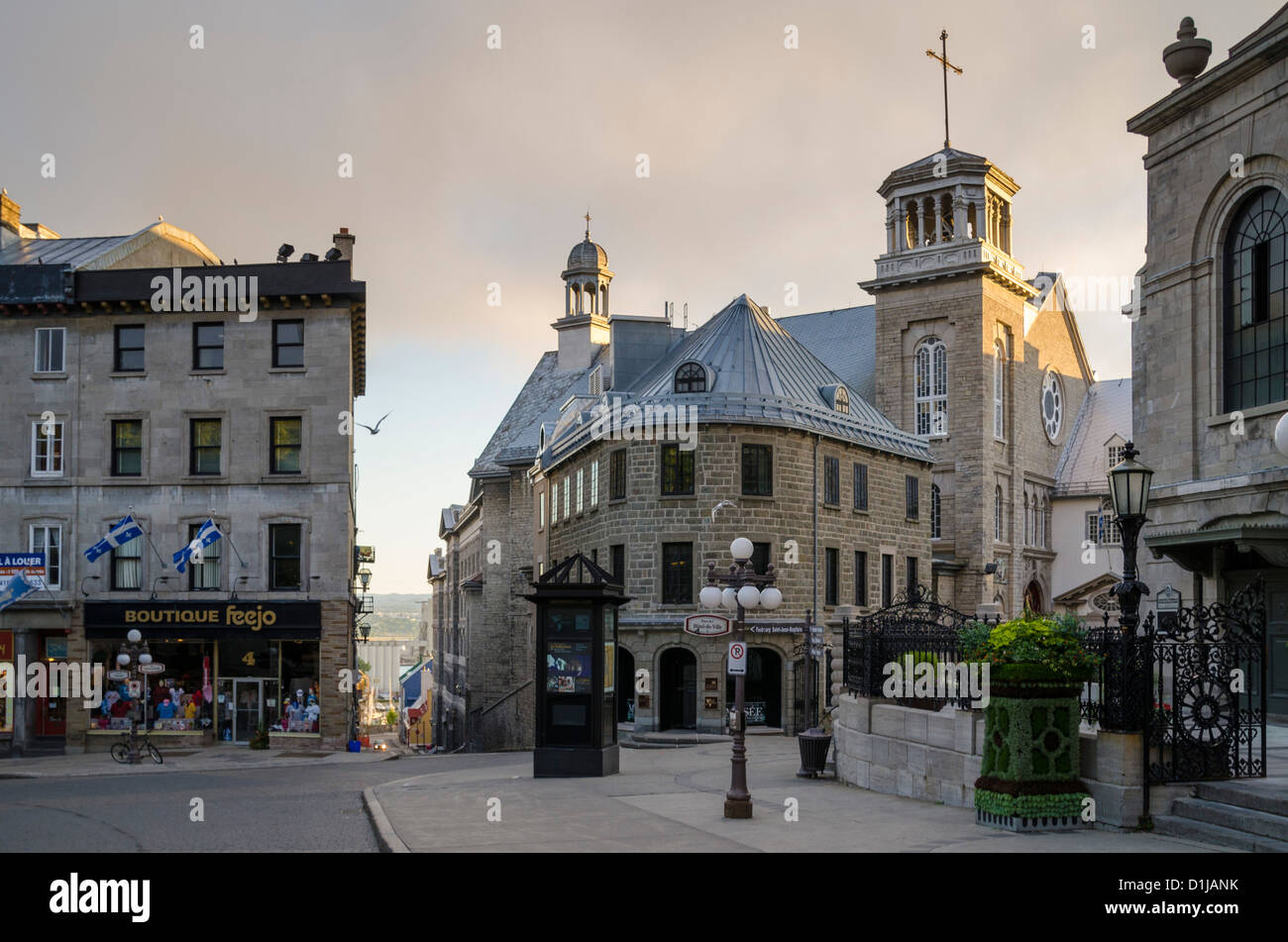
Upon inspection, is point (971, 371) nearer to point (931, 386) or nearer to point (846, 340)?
point (931, 386)

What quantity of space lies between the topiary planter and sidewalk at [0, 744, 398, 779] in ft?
61.5

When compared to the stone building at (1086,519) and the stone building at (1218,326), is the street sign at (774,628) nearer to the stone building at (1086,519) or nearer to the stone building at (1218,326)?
the stone building at (1218,326)

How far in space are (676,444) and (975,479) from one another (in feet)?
79.8

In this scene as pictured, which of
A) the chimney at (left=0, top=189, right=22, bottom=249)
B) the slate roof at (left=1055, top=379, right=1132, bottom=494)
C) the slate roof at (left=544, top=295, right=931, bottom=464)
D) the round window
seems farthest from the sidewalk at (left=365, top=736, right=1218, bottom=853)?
the round window

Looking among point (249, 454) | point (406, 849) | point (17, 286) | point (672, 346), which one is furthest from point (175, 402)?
point (406, 849)

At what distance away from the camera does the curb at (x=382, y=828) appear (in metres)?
13.6

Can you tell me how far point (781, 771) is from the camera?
74.1ft

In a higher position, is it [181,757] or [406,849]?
[406,849]

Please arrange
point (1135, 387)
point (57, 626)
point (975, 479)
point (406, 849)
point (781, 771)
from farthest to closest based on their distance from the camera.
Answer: point (975, 479), point (57, 626), point (1135, 387), point (781, 771), point (406, 849)

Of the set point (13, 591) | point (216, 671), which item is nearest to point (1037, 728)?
point (216, 671)

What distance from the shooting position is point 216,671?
33.7 m

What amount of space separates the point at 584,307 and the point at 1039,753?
52290mm

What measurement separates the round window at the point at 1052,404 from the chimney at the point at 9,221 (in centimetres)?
4699

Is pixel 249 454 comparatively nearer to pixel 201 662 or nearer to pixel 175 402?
pixel 175 402
